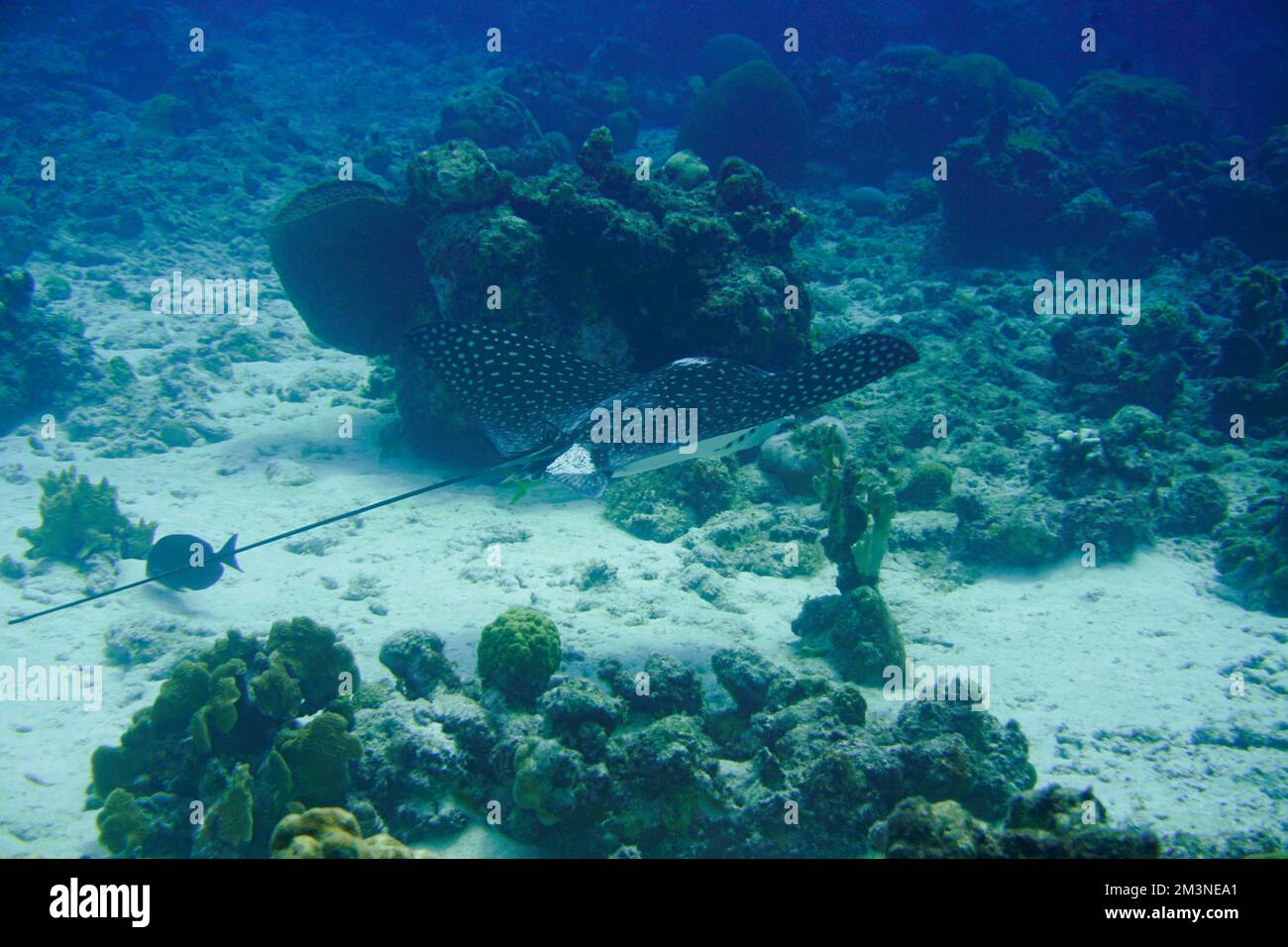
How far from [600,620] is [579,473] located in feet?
4.86

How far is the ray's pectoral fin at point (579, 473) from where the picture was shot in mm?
5344

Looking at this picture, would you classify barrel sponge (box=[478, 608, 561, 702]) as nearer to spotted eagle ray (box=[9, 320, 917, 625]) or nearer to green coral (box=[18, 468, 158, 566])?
spotted eagle ray (box=[9, 320, 917, 625])

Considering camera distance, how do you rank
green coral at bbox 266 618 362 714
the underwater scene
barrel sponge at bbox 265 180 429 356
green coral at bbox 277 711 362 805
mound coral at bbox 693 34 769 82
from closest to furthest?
green coral at bbox 277 711 362 805 → the underwater scene → green coral at bbox 266 618 362 714 → barrel sponge at bbox 265 180 429 356 → mound coral at bbox 693 34 769 82

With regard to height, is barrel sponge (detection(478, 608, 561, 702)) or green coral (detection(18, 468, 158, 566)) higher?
green coral (detection(18, 468, 158, 566))

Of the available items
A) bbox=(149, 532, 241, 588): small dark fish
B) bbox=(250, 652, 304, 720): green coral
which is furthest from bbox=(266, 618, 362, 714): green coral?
bbox=(149, 532, 241, 588): small dark fish

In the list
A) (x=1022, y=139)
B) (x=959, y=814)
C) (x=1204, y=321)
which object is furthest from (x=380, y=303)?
(x=1022, y=139)

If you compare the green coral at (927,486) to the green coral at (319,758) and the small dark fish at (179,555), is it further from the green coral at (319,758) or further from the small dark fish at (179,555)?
the small dark fish at (179,555)

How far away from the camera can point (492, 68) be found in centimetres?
3216

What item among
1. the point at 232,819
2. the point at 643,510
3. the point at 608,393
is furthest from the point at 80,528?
the point at 643,510

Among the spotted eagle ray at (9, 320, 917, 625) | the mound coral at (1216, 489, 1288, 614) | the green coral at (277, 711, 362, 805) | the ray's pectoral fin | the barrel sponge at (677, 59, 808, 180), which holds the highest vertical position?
the barrel sponge at (677, 59, 808, 180)

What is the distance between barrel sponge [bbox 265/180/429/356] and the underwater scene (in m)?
0.07

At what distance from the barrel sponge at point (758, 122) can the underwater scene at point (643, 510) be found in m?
3.52

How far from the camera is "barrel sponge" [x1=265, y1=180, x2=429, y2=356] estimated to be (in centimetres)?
1012
